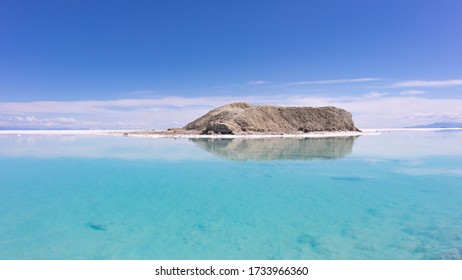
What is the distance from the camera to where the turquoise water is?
22.6 feet

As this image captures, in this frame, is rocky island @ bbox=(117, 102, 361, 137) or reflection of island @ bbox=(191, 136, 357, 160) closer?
reflection of island @ bbox=(191, 136, 357, 160)

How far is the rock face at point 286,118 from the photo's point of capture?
208 ft

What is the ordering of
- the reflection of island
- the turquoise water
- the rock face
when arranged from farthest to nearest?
the rock face, the reflection of island, the turquoise water

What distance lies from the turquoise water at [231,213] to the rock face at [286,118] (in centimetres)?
4497

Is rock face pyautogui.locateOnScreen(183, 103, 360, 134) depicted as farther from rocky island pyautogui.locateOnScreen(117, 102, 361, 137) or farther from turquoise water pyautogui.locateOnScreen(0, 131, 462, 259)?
turquoise water pyautogui.locateOnScreen(0, 131, 462, 259)

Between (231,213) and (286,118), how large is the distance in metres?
64.0

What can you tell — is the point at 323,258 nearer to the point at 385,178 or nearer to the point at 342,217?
the point at 342,217

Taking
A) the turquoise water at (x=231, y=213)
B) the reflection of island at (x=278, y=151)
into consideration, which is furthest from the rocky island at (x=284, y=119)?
the turquoise water at (x=231, y=213)

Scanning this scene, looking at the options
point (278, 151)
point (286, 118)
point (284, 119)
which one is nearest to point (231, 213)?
point (278, 151)

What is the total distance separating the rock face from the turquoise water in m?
45.0

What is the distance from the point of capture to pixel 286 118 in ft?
235

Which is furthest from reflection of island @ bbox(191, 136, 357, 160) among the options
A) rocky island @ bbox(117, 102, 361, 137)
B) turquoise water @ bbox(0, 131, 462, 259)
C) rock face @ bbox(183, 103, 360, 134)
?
rock face @ bbox(183, 103, 360, 134)

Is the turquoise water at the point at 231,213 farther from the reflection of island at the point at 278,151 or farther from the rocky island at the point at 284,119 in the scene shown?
the rocky island at the point at 284,119

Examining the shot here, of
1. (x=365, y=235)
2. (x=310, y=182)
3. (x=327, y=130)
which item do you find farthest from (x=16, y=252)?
(x=327, y=130)
